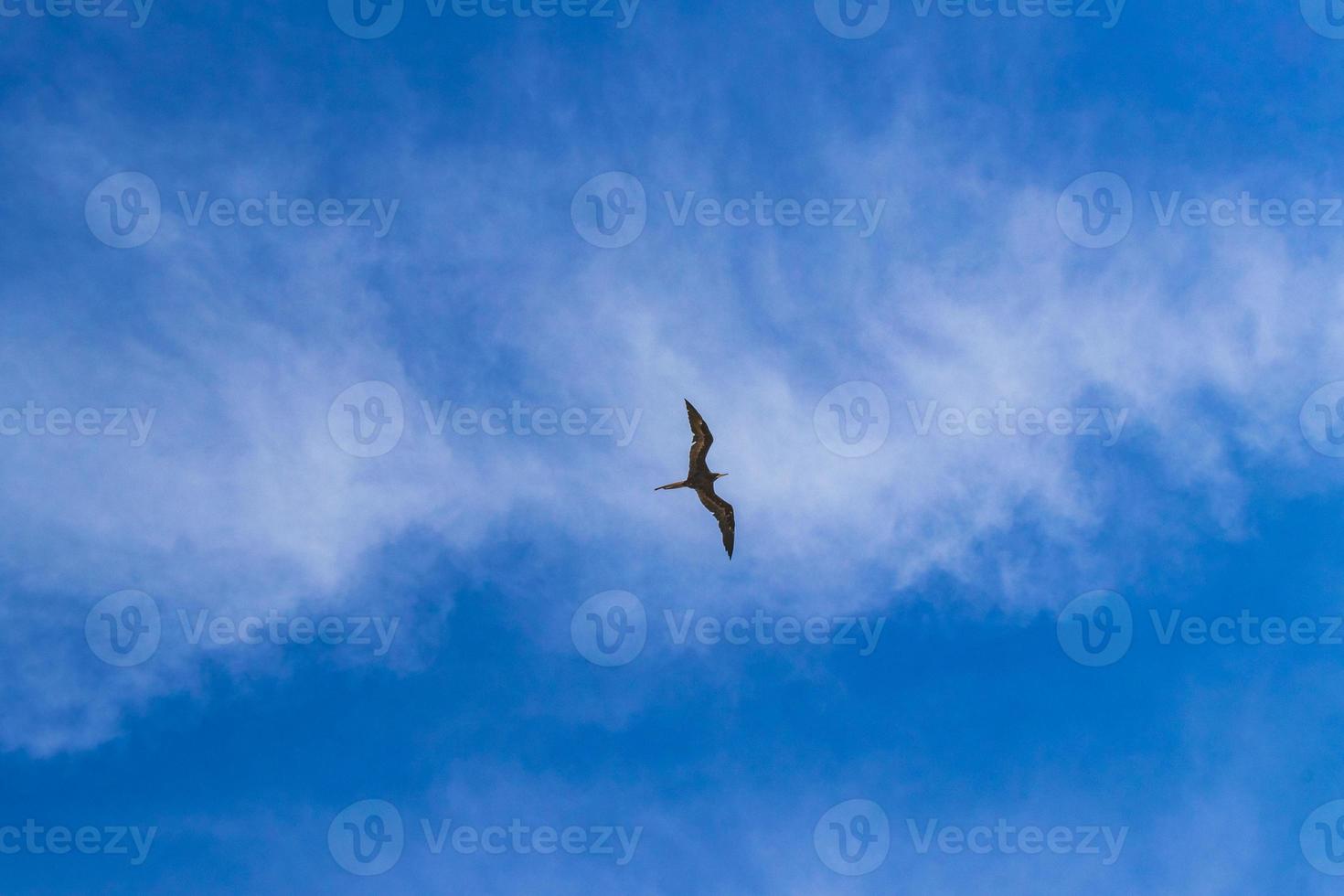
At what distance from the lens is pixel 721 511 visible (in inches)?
2527

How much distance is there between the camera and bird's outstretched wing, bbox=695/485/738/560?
63.2m

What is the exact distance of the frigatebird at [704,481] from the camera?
6053 centimetres

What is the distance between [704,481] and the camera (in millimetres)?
62156

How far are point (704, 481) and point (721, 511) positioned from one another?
3314 millimetres

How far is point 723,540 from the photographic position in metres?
65.3

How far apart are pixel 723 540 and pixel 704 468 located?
268 inches

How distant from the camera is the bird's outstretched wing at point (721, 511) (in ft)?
207

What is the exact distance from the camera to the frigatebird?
60.5 metres

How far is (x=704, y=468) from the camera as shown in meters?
61.5
